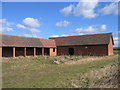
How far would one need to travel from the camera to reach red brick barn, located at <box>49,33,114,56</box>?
3007cm

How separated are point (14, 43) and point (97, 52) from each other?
17407 mm

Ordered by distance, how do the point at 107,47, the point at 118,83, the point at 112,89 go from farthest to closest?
the point at 107,47 → the point at 118,83 → the point at 112,89

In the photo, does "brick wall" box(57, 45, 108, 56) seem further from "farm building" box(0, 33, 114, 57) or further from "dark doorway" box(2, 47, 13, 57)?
"dark doorway" box(2, 47, 13, 57)

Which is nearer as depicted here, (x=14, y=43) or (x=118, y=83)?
(x=118, y=83)

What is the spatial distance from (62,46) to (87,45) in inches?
260

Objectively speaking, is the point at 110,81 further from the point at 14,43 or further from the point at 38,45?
the point at 38,45

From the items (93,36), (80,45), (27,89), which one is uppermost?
(93,36)

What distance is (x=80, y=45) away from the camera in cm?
3288

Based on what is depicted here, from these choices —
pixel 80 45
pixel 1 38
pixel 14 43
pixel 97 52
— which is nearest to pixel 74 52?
pixel 80 45

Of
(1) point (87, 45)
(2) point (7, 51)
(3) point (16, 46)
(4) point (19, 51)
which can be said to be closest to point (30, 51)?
(4) point (19, 51)

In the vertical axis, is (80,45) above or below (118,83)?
above

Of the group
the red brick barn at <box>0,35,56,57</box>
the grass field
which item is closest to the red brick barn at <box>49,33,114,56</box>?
the red brick barn at <box>0,35,56,57</box>

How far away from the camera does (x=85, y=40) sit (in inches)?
1320

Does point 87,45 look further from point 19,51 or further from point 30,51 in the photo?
point 19,51
